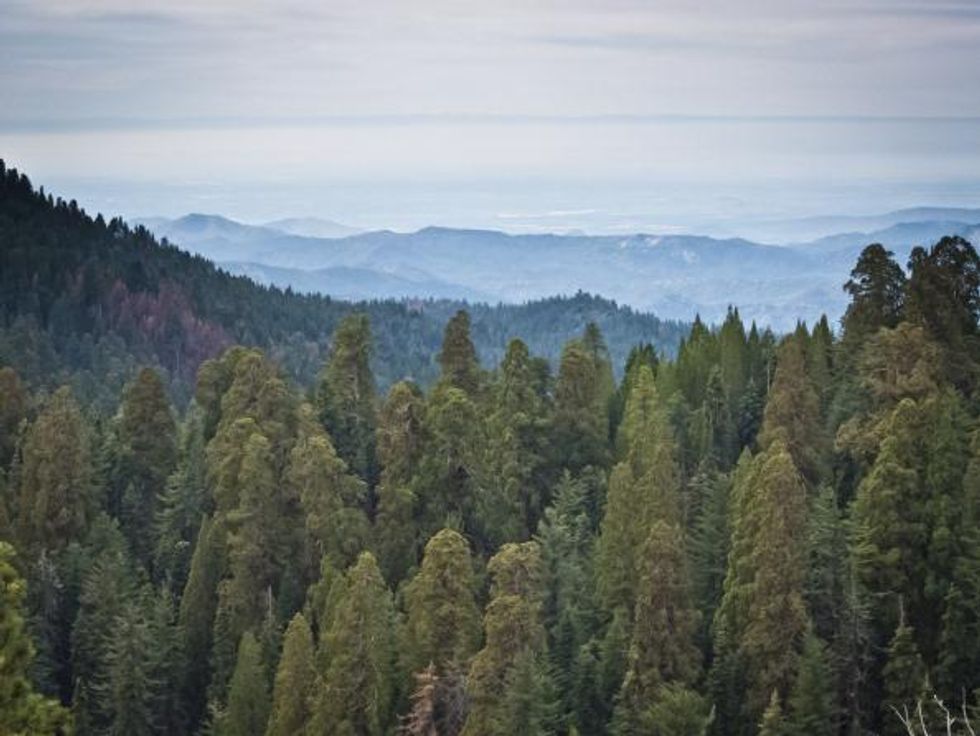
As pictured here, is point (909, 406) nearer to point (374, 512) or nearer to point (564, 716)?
point (564, 716)

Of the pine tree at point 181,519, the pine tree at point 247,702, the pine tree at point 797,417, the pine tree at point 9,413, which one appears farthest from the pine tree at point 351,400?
the pine tree at point 797,417

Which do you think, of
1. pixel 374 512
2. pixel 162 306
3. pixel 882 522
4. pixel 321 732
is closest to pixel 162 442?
pixel 374 512

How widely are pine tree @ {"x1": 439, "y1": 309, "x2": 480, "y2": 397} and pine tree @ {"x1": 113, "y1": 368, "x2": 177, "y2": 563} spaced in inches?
542

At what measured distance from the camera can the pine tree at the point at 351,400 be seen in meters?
57.6

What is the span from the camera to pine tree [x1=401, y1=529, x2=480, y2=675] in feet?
134

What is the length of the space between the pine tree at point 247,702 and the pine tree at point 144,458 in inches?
684

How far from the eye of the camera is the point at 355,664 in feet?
132

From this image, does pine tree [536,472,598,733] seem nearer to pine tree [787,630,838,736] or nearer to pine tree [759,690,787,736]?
pine tree [759,690,787,736]

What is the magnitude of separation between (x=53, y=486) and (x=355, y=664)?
2081cm

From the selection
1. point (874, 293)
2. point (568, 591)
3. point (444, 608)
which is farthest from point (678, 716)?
point (874, 293)

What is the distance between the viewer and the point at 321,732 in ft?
131

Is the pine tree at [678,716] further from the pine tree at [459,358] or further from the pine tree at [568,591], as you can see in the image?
the pine tree at [459,358]

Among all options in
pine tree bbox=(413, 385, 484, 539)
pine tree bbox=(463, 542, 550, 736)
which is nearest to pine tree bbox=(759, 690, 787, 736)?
pine tree bbox=(463, 542, 550, 736)

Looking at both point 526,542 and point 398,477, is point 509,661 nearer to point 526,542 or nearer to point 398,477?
point 526,542
